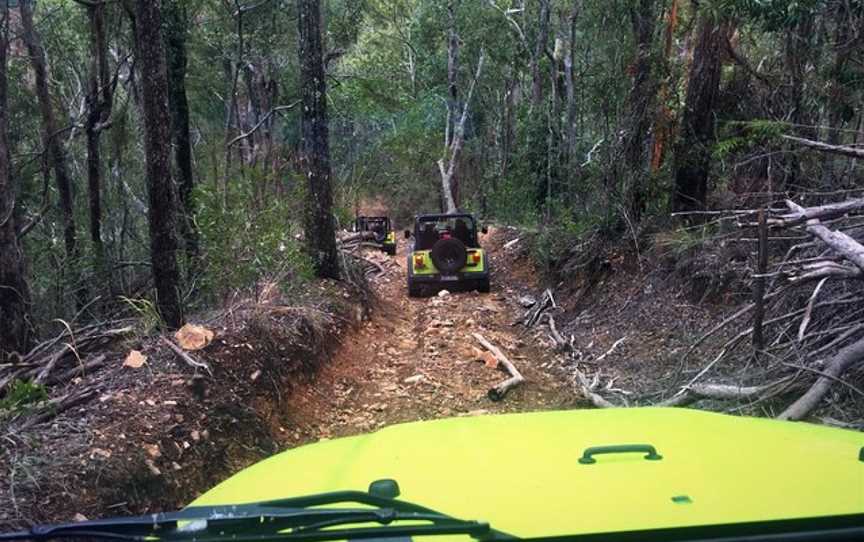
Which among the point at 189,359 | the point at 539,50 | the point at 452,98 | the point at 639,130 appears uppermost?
the point at 539,50

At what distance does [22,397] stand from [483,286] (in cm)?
1102

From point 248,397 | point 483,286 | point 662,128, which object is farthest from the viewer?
point 483,286

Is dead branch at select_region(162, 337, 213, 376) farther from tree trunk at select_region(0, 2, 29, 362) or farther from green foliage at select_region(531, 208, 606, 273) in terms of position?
green foliage at select_region(531, 208, 606, 273)

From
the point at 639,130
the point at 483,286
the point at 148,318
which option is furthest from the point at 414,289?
the point at 148,318

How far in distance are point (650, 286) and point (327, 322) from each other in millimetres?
4732

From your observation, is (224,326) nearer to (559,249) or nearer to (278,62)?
(559,249)

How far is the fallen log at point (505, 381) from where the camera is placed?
27.8 feet

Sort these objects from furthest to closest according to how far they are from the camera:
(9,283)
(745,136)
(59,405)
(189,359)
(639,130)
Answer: (639,130), (745,136), (9,283), (189,359), (59,405)

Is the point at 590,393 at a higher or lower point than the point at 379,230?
higher

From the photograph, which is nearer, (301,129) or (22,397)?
(22,397)

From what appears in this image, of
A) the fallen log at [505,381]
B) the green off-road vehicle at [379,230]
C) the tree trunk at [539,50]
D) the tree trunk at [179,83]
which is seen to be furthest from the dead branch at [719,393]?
the green off-road vehicle at [379,230]

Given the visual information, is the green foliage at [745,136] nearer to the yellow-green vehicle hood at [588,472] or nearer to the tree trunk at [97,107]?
the yellow-green vehicle hood at [588,472]

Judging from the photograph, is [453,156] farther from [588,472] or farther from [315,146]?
[588,472]

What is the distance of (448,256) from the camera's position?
15.5 m
